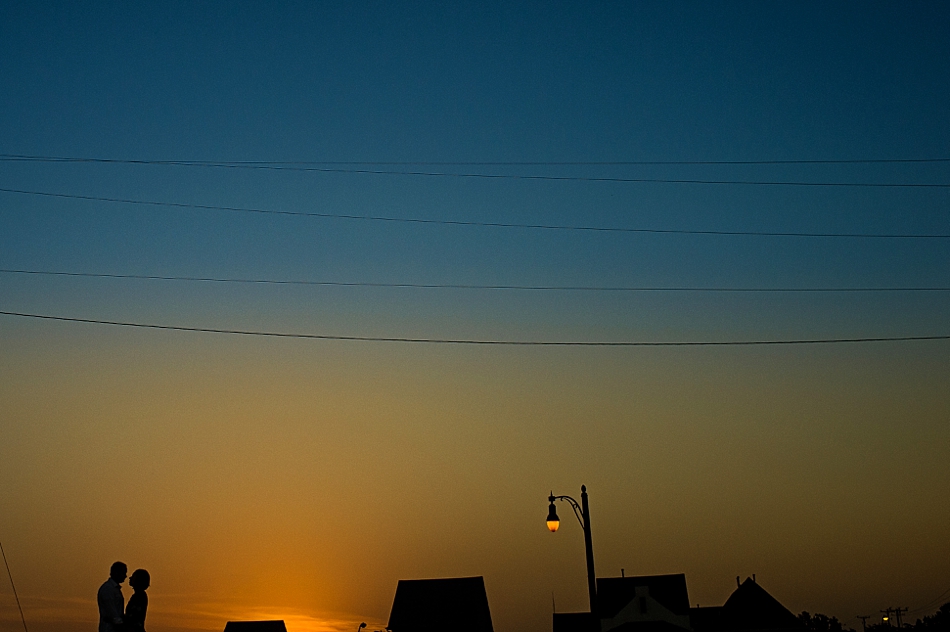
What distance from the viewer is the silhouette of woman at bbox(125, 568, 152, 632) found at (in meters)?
13.1

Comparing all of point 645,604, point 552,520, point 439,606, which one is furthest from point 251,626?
point 552,520

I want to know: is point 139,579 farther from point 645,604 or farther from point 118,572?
point 645,604

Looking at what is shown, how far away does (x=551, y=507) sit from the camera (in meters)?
29.9

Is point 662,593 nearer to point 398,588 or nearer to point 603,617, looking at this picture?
point 603,617

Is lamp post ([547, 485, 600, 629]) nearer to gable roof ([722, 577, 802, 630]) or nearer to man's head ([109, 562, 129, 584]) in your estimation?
man's head ([109, 562, 129, 584])

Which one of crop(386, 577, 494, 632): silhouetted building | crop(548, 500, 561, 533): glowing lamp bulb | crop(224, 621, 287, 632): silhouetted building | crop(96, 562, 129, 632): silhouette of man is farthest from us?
crop(224, 621, 287, 632): silhouetted building

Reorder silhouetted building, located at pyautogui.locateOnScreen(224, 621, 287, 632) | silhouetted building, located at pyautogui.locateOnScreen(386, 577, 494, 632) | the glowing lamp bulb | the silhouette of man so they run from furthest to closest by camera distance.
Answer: silhouetted building, located at pyautogui.locateOnScreen(224, 621, 287, 632) → silhouetted building, located at pyautogui.locateOnScreen(386, 577, 494, 632) → the glowing lamp bulb → the silhouette of man

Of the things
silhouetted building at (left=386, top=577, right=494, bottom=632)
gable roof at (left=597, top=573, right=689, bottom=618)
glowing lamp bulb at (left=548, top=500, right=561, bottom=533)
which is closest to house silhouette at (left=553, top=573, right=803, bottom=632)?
gable roof at (left=597, top=573, right=689, bottom=618)

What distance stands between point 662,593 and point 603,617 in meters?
5.23

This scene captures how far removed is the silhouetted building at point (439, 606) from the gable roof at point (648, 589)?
11589 millimetres

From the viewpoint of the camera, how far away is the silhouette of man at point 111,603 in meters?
13.1

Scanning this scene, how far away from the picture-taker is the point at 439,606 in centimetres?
7019

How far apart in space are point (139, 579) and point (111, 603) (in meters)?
0.48

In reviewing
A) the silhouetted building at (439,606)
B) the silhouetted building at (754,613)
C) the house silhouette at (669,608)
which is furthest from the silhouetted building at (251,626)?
the silhouetted building at (754,613)
